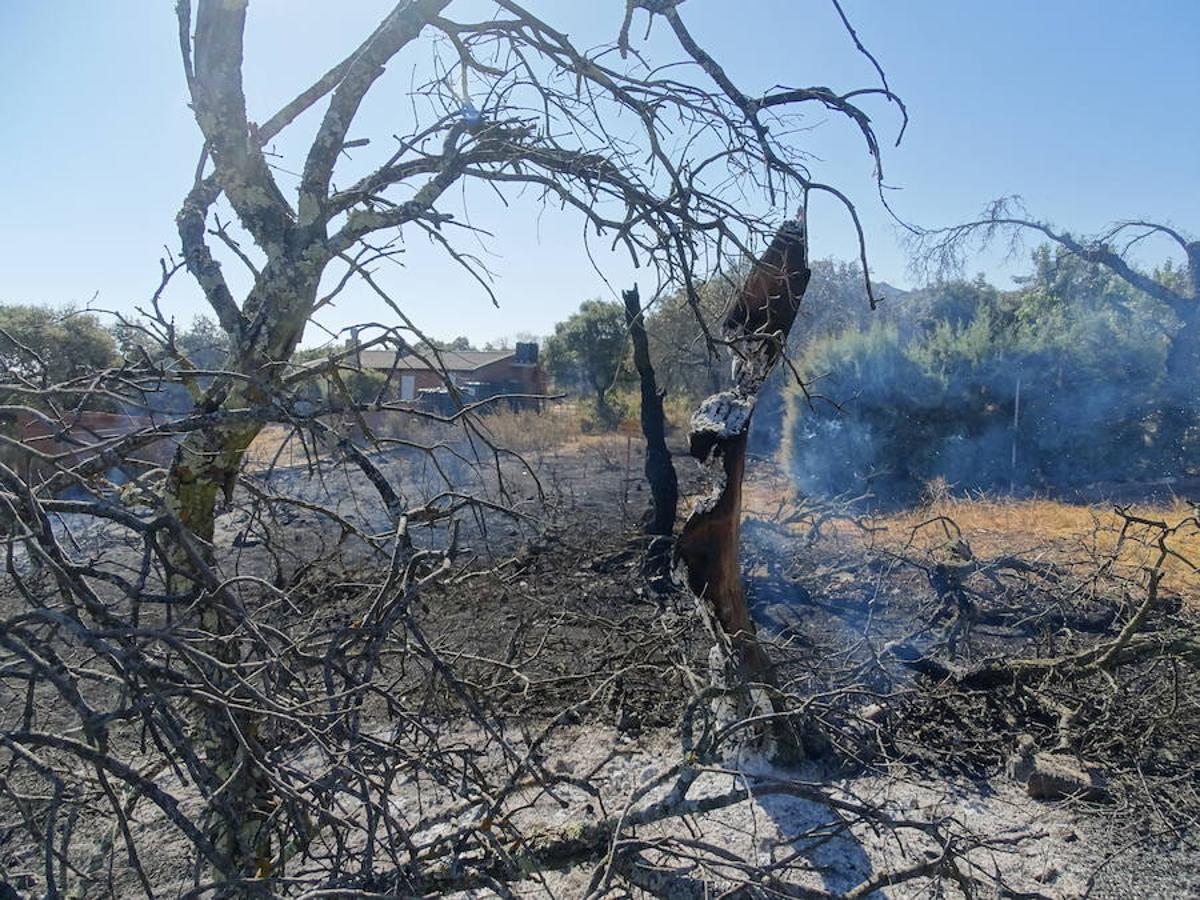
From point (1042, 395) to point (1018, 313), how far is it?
2650 millimetres

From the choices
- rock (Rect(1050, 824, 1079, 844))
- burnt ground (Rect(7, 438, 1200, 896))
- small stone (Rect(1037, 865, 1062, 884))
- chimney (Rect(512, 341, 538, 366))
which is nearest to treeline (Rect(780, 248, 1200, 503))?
burnt ground (Rect(7, 438, 1200, 896))

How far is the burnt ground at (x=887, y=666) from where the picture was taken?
326cm

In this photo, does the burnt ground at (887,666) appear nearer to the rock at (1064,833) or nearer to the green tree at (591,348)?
the rock at (1064,833)

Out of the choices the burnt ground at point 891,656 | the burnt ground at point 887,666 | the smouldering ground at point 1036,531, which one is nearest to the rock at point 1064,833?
the burnt ground at point 887,666

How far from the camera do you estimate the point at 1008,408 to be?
13.6m

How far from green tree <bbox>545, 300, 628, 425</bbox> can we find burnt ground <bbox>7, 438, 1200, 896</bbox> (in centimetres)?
1410

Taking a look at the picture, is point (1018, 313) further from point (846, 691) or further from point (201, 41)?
point (201, 41)

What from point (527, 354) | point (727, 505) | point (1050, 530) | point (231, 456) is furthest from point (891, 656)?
point (527, 354)

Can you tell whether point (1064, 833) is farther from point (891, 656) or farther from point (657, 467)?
point (657, 467)

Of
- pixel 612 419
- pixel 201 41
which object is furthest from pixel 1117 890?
pixel 612 419

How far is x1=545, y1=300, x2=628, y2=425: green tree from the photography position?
2209 centimetres

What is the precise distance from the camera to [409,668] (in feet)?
17.6

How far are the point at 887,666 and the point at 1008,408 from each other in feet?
34.1

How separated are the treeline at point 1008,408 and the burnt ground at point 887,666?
5865mm
